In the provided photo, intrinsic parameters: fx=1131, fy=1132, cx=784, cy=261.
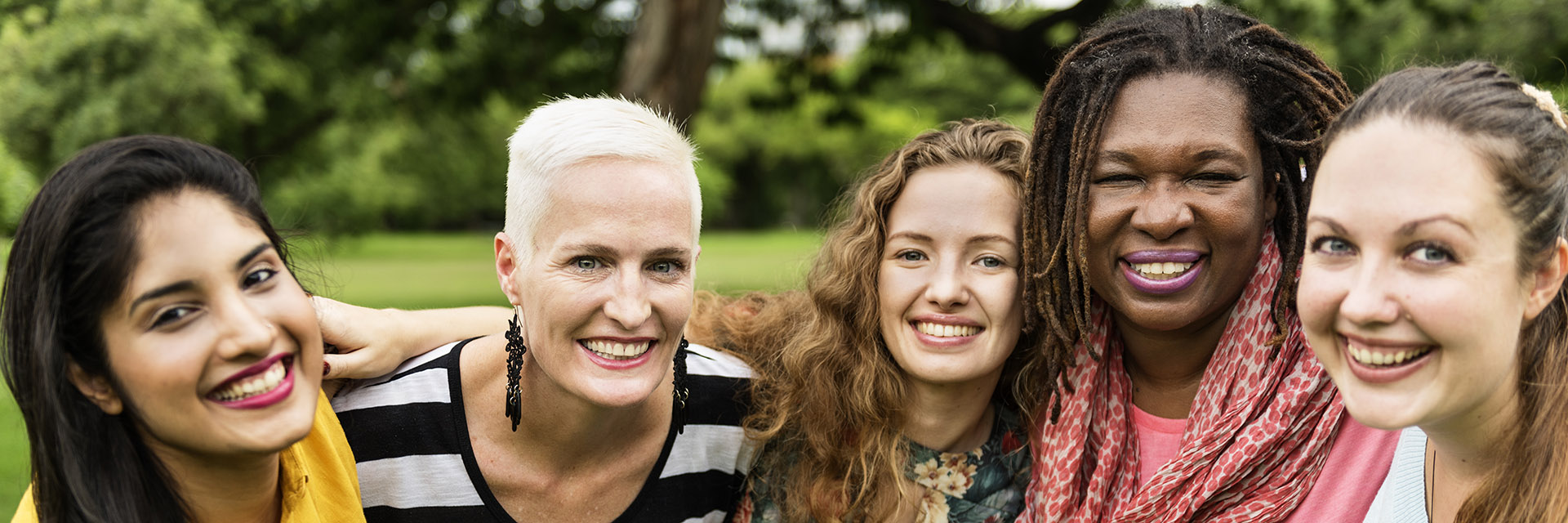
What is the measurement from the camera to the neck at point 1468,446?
92.7 inches

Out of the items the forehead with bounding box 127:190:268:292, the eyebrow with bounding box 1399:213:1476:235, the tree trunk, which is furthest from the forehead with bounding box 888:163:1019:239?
the tree trunk

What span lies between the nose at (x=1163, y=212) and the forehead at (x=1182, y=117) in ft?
0.38

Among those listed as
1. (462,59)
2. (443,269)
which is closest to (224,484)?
(462,59)

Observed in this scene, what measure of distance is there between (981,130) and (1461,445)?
5.13 ft

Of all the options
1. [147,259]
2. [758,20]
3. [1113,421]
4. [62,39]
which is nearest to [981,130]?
[1113,421]

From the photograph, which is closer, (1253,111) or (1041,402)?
(1253,111)

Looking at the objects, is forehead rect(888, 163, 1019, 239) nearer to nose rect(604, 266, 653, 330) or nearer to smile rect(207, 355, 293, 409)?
nose rect(604, 266, 653, 330)

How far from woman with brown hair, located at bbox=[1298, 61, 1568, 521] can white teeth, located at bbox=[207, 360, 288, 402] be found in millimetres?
2212

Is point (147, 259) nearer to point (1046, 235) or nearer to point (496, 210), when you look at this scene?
point (1046, 235)

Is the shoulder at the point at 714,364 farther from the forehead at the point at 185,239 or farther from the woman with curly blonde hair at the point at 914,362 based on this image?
the forehead at the point at 185,239

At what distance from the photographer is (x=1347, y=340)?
7.71ft

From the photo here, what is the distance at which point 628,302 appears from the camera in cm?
289

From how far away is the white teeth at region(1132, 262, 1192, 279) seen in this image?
298 centimetres

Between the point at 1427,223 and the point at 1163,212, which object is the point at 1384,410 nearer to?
the point at 1427,223
